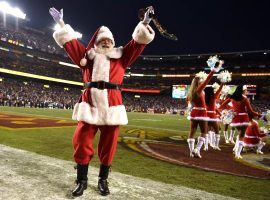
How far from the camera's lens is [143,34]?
3652mm

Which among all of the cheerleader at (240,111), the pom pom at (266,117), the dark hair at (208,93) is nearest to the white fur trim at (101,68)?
the pom pom at (266,117)

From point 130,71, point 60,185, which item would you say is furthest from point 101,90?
point 130,71

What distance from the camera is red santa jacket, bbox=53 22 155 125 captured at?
3568mm

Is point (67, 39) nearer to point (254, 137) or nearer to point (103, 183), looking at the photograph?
point (103, 183)

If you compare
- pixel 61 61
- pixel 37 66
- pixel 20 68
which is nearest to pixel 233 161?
pixel 20 68

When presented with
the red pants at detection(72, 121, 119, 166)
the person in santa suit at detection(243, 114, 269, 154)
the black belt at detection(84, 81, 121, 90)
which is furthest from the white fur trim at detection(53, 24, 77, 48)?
the person in santa suit at detection(243, 114, 269, 154)

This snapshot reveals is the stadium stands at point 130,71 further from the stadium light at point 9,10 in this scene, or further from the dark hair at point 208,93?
the dark hair at point 208,93

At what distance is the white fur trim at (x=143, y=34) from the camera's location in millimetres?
3652

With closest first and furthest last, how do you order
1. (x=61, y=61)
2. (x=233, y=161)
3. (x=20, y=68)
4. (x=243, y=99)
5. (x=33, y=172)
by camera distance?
(x=33, y=172) < (x=233, y=161) < (x=243, y=99) < (x=20, y=68) < (x=61, y=61)

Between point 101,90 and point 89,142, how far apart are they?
2.11ft

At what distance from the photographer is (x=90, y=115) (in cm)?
354

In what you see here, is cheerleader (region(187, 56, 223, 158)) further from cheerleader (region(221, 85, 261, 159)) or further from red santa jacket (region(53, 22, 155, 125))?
red santa jacket (region(53, 22, 155, 125))

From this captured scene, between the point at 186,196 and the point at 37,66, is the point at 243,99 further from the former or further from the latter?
the point at 37,66

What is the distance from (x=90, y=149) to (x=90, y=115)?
0.42 metres
